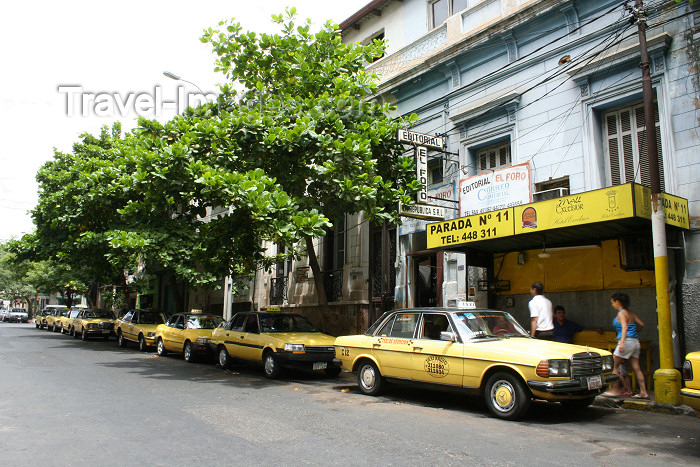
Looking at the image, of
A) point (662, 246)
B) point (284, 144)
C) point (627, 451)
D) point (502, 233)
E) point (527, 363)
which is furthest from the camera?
point (284, 144)

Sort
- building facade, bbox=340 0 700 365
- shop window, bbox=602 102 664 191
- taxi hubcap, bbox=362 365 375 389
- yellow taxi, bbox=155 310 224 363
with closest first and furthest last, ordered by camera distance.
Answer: taxi hubcap, bbox=362 365 375 389, building facade, bbox=340 0 700 365, shop window, bbox=602 102 664 191, yellow taxi, bbox=155 310 224 363

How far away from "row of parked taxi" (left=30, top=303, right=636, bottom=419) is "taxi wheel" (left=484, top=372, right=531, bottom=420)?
0.04 ft

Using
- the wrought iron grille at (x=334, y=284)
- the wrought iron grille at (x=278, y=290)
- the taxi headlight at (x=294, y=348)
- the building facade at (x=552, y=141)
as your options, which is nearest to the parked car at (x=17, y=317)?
the wrought iron grille at (x=278, y=290)

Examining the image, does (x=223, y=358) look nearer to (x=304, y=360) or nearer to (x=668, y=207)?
(x=304, y=360)

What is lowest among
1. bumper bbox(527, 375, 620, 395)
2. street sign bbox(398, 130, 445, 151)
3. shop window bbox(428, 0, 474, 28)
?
bumper bbox(527, 375, 620, 395)

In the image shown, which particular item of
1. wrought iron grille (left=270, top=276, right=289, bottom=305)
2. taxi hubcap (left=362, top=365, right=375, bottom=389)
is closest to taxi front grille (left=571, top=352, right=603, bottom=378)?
taxi hubcap (left=362, top=365, right=375, bottom=389)

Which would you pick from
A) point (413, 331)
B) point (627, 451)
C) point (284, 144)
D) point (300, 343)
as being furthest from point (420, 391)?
point (284, 144)

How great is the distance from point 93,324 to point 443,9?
19.9m

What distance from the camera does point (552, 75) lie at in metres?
12.4

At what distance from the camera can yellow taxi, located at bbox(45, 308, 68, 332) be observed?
31.5 meters

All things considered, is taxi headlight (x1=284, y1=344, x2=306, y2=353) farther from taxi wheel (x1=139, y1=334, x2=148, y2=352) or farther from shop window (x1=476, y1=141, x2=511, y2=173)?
taxi wheel (x1=139, y1=334, x2=148, y2=352)

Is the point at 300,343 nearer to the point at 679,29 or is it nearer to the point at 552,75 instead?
the point at 552,75

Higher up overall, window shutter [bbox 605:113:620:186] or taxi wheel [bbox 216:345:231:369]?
window shutter [bbox 605:113:620:186]

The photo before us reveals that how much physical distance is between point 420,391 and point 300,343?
2.90m
